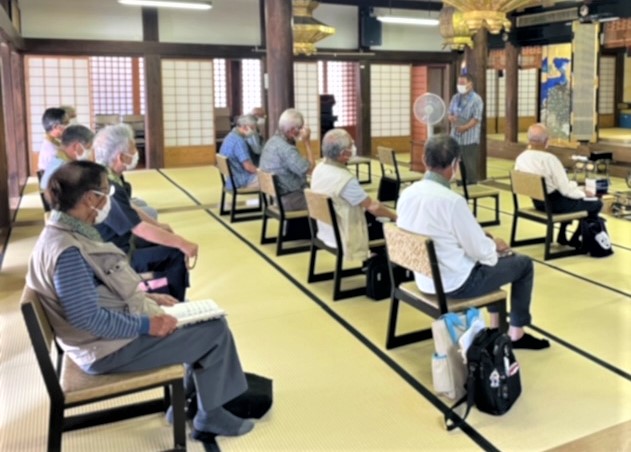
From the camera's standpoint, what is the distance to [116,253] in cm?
208

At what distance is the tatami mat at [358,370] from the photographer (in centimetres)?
240

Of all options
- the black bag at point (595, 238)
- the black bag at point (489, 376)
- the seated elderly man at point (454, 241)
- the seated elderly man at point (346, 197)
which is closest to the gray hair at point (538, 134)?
the black bag at point (595, 238)

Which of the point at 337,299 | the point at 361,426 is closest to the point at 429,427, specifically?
the point at 361,426

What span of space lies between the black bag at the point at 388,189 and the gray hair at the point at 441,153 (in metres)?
3.91

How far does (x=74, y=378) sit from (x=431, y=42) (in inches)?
477

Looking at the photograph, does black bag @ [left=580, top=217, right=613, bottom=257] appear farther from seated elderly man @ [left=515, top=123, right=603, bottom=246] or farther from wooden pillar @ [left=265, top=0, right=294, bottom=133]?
wooden pillar @ [left=265, top=0, right=294, bottom=133]

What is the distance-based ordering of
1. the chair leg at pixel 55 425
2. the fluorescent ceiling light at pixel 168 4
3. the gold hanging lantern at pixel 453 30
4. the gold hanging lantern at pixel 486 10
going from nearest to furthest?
the chair leg at pixel 55 425 < the gold hanging lantern at pixel 486 10 < the gold hanging lantern at pixel 453 30 < the fluorescent ceiling light at pixel 168 4

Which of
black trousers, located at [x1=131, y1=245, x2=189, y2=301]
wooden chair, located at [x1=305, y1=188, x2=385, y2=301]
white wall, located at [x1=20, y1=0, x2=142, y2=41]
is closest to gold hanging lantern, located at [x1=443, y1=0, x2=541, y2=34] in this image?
wooden chair, located at [x1=305, y1=188, x2=385, y2=301]

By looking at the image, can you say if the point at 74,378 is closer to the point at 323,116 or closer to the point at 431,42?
the point at 323,116

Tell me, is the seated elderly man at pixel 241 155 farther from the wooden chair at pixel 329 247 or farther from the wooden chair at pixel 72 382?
the wooden chair at pixel 72 382

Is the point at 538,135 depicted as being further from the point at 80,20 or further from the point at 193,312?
the point at 80,20

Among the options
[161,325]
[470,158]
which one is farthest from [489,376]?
[470,158]

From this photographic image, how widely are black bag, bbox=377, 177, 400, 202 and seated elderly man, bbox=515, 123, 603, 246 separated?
6.87ft

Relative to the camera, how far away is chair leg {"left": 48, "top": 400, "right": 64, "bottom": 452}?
2.01 metres
